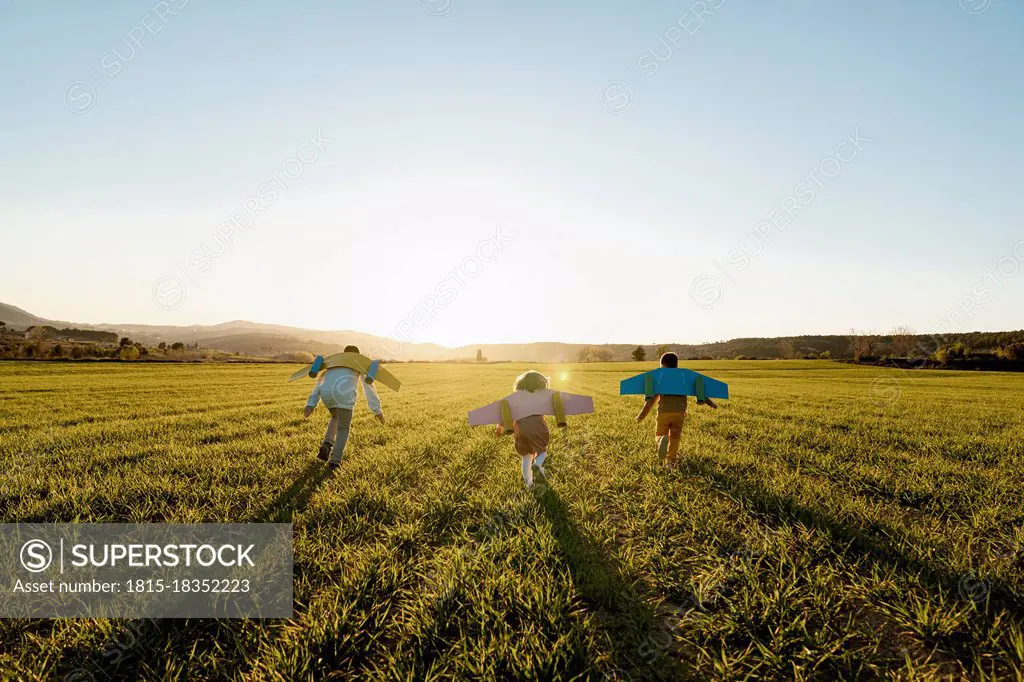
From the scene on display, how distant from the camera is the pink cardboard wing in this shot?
590 cm

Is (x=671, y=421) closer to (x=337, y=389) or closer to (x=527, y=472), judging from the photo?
(x=527, y=472)

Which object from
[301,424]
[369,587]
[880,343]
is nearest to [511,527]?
[369,587]

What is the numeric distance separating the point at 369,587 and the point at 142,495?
4.14 meters

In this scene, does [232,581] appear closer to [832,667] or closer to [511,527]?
[511,527]

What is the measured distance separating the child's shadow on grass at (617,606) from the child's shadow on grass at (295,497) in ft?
10.2

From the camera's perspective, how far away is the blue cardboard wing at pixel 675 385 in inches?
272

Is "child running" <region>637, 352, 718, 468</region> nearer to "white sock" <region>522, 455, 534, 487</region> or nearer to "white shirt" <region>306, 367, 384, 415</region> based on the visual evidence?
"white sock" <region>522, 455, 534, 487</region>

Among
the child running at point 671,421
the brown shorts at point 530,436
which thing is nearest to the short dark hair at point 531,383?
the brown shorts at point 530,436

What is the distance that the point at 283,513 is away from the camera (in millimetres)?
4680

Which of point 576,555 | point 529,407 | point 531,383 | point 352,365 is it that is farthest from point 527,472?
point 352,365

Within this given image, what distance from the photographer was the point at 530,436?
587 centimetres

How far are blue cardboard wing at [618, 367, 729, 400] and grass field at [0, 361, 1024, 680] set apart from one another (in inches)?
48.6

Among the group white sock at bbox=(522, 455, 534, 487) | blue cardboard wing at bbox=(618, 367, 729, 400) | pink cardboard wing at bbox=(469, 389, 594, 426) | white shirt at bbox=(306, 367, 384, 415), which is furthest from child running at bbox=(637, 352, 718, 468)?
white shirt at bbox=(306, 367, 384, 415)

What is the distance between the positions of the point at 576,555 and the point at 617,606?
0.71 m
